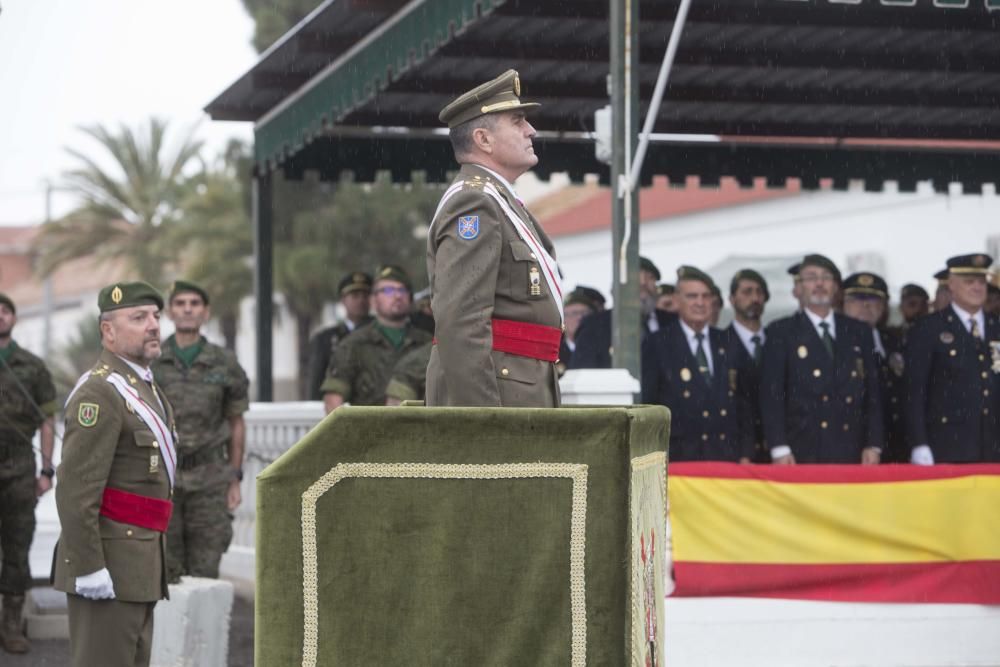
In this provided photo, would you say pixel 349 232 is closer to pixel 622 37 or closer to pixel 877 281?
pixel 877 281

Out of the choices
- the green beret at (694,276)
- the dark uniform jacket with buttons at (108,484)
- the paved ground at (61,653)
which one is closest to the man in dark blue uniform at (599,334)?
the green beret at (694,276)

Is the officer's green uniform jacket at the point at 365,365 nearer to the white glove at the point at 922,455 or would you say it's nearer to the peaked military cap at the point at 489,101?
the white glove at the point at 922,455

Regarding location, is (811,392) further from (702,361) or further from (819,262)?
(819,262)

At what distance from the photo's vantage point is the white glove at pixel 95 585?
587 cm

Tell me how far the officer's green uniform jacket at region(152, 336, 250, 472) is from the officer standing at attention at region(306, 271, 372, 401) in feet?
6.36

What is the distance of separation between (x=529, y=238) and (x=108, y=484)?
222 centimetres

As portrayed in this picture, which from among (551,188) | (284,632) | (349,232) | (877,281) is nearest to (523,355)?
(284,632)

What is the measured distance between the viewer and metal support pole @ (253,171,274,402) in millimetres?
13531

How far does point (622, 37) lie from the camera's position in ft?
27.3

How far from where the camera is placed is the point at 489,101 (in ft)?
15.8

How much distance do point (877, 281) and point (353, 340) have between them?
11.8ft

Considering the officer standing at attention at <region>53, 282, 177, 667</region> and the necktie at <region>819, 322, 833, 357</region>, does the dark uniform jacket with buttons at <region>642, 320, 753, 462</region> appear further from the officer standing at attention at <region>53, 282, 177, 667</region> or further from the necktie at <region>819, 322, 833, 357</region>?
the officer standing at attention at <region>53, 282, 177, 667</region>

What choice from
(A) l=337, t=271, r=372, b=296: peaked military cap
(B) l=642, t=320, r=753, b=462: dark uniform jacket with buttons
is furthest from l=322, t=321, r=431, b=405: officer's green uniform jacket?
(B) l=642, t=320, r=753, b=462: dark uniform jacket with buttons

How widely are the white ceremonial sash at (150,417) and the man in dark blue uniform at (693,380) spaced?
3970 mm
